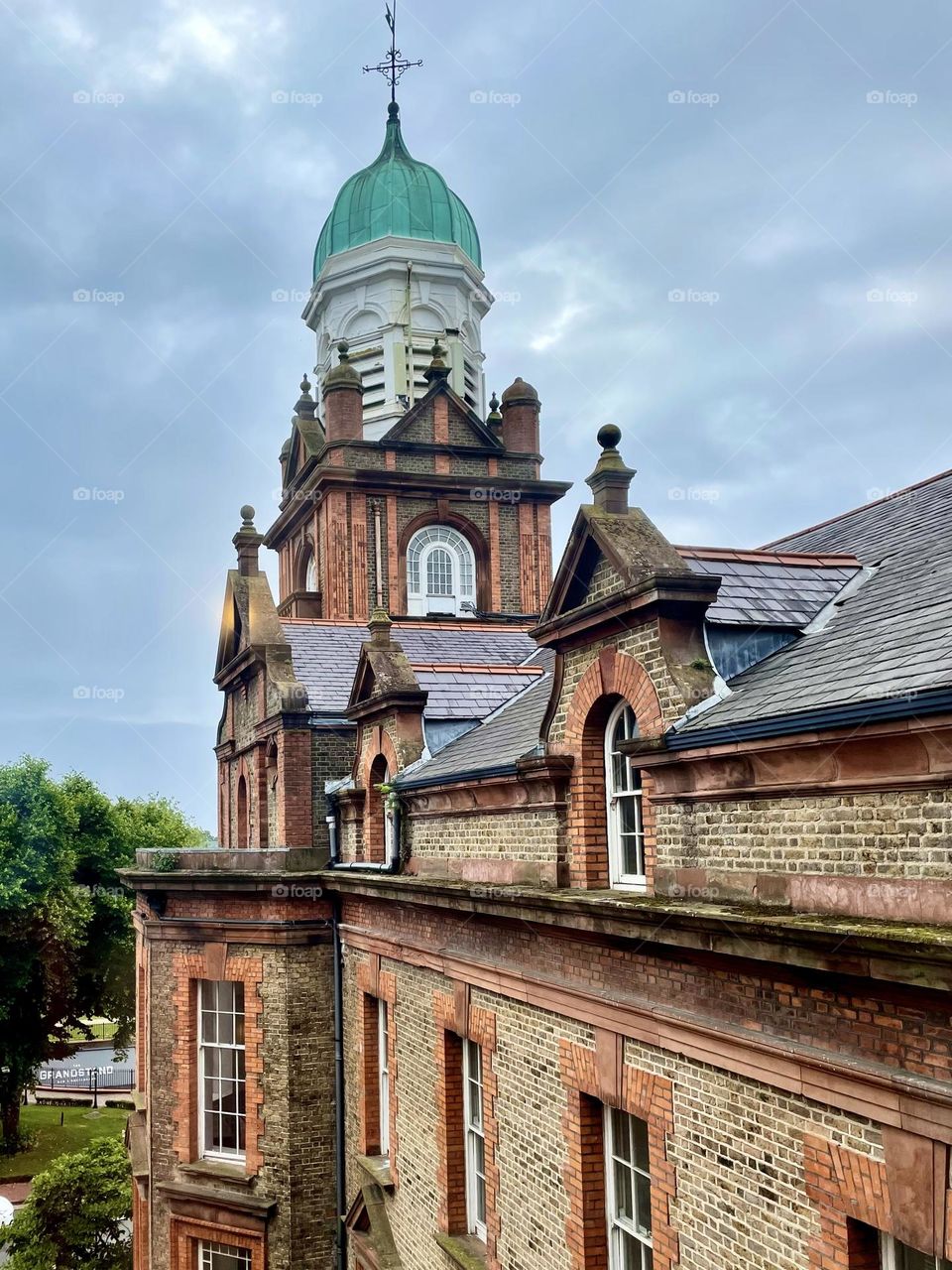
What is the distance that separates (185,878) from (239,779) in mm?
5007

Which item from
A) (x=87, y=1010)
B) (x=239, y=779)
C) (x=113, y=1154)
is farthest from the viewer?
(x=87, y=1010)

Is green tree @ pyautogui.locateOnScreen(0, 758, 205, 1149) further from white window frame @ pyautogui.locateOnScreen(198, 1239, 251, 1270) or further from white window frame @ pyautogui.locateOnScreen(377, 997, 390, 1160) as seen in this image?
white window frame @ pyautogui.locateOnScreen(377, 997, 390, 1160)

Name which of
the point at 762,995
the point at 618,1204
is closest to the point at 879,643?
the point at 762,995

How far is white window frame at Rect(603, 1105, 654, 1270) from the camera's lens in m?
8.52

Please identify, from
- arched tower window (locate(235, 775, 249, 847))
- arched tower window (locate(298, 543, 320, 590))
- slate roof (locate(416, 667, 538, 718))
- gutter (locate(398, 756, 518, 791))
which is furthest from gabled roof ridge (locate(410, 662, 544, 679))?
arched tower window (locate(298, 543, 320, 590))

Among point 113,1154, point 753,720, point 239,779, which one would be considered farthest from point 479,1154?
point 113,1154

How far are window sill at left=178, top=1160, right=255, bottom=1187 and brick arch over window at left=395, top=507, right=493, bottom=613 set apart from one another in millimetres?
13034

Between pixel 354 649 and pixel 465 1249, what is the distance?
11444mm

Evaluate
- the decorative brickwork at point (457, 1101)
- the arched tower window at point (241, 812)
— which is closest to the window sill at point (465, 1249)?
the decorative brickwork at point (457, 1101)

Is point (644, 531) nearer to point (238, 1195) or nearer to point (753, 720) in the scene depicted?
point (753, 720)

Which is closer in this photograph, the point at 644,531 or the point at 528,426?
the point at 644,531

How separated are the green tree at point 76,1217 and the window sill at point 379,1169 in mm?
11286

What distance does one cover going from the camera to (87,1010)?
37094mm

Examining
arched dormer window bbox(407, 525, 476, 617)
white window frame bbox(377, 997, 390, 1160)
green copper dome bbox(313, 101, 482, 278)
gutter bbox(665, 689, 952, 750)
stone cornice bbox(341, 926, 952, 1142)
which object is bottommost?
white window frame bbox(377, 997, 390, 1160)
